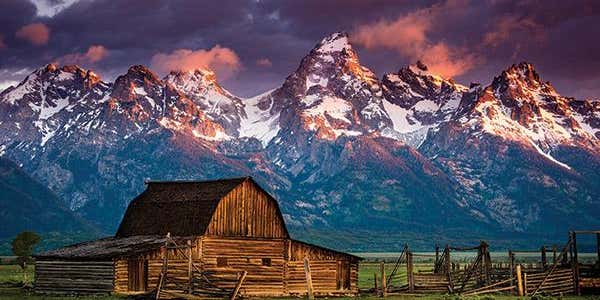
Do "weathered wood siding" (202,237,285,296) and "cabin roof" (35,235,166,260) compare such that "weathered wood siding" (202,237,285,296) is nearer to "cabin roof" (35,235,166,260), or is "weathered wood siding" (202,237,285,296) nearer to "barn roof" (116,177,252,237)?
"barn roof" (116,177,252,237)

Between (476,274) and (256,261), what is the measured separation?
1847 centimetres

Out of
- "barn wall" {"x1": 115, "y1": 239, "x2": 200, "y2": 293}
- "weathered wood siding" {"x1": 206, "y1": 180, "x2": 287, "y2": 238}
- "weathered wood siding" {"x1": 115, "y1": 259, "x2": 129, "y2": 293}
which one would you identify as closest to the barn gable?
"weathered wood siding" {"x1": 206, "y1": 180, "x2": 287, "y2": 238}

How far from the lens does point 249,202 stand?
256ft

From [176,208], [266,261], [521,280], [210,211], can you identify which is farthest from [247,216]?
[521,280]

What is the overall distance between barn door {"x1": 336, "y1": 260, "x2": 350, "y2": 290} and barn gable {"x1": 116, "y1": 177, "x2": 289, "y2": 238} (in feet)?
18.4

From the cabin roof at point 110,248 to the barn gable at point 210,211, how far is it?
→ 5.67 feet

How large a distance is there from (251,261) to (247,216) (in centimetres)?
366

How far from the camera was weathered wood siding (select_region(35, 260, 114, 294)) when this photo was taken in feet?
231

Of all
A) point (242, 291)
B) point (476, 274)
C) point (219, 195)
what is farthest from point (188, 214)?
point (476, 274)

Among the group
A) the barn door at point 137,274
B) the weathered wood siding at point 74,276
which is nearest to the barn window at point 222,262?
the barn door at point 137,274

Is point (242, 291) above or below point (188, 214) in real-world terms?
below

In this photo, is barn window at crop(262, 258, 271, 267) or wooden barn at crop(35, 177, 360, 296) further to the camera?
barn window at crop(262, 258, 271, 267)

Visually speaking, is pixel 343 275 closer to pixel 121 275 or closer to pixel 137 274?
pixel 137 274

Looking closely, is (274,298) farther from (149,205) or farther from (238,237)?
(149,205)
